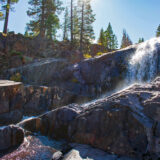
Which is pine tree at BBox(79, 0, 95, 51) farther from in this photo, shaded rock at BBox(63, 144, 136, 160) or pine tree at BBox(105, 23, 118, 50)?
shaded rock at BBox(63, 144, 136, 160)

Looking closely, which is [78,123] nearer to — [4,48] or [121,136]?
[121,136]

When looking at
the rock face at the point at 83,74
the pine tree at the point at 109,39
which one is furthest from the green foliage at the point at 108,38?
the rock face at the point at 83,74

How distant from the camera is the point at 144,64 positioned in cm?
1544

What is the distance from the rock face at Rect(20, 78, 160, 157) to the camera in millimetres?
5215

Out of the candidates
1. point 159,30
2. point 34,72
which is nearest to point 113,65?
point 34,72

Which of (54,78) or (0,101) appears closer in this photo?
(0,101)

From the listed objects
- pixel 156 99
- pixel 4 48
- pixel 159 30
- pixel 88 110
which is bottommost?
pixel 88 110

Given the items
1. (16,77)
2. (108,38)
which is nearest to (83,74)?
(16,77)

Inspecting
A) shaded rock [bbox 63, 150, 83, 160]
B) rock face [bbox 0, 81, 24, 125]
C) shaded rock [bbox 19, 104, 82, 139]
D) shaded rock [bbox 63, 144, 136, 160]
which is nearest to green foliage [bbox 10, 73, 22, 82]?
rock face [bbox 0, 81, 24, 125]

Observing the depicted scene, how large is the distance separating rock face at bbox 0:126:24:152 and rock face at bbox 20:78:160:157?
133 centimetres

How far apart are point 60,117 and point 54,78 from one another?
12.1 meters

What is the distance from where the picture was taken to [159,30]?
166ft

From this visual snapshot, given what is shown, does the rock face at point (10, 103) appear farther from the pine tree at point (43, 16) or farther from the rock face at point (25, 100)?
the pine tree at point (43, 16)

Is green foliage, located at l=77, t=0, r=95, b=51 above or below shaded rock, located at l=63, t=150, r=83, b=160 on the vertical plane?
above
